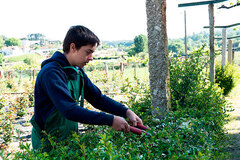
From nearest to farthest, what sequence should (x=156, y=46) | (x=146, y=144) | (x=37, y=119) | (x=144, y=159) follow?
(x=144, y=159) → (x=146, y=144) → (x=37, y=119) → (x=156, y=46)

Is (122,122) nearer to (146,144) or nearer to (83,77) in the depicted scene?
(146,144)

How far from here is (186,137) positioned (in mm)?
2234

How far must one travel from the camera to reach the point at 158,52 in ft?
12.1

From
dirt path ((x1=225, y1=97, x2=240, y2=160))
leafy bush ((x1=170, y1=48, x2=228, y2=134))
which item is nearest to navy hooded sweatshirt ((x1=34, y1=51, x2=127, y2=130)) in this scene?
dirt path ((x1=225, y1=97, x2=240, y2=160))

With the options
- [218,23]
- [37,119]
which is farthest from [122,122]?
[218,23]

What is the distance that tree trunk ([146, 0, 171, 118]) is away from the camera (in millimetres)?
3639

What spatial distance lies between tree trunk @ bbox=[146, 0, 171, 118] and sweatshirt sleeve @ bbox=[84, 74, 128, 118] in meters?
1.53

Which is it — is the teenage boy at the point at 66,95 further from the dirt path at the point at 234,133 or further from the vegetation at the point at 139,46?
the vegetation at the point at 139,46

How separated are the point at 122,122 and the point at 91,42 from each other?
2.36ft

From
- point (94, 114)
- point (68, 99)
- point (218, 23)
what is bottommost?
point (94, 114)

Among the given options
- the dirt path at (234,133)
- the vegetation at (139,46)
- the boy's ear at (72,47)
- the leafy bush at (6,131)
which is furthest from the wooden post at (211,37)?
the vegetation at (139,46)

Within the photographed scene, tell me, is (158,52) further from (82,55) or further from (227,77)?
(227,77)

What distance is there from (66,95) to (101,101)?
0.66 meters

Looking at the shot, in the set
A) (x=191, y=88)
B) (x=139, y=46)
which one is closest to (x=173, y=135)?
(x=191, y=88)
